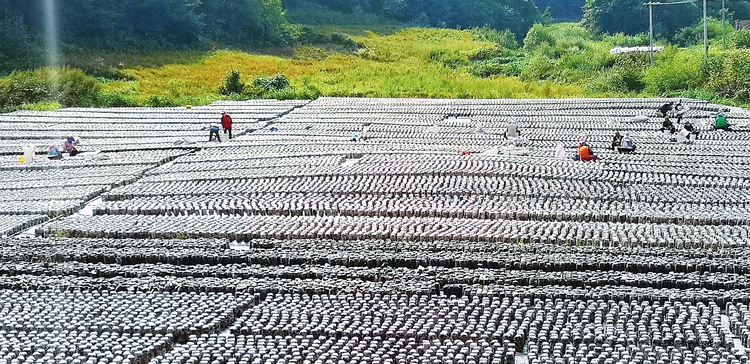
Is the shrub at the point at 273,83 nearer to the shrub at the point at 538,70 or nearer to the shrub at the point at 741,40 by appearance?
the shrub at the point at 538,70

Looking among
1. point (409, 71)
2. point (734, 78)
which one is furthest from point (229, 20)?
point (734, 78)

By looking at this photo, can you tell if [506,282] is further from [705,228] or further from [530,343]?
[705,228]

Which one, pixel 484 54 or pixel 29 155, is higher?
pixel 484 54

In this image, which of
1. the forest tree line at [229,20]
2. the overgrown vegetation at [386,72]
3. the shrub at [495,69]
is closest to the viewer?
the overgrown vegetation at [386,72]

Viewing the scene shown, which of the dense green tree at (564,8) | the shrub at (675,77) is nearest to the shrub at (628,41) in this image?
the shrub at (675,77)

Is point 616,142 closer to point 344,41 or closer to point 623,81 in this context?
point 623,81

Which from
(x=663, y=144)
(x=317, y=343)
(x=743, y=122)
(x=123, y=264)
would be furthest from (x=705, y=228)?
(x=743, y=122)
